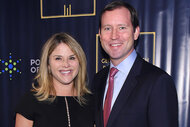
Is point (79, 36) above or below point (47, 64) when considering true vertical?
above

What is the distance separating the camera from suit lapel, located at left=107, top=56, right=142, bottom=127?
5.50ft

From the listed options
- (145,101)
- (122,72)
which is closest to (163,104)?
(145,101)

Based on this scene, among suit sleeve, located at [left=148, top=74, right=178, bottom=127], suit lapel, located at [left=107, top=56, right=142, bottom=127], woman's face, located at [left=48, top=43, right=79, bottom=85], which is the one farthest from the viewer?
woman's face, located at [left=48, top=43, right=79, bottom=85]

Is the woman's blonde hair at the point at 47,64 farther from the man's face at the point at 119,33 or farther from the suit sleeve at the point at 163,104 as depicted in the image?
the suit sleeve at the point at 163,104

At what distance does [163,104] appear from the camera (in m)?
1.51

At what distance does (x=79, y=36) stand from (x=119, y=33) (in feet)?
4.70

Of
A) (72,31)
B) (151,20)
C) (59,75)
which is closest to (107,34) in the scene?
(59,75)

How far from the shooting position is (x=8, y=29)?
3.70 metres

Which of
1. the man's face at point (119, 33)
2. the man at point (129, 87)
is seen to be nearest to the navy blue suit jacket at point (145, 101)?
the man at point (129, 87)

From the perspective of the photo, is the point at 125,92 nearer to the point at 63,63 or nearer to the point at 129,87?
the point at 129,87

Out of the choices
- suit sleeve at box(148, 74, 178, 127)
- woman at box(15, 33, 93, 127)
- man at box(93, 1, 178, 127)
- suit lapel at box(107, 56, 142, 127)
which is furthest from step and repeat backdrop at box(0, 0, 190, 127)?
suit sleeve at box(148, 74, 178, 127)

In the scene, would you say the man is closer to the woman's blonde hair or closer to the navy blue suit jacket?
the navy blue suit jacket

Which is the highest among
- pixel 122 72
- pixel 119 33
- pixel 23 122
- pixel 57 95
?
pixel 119 33

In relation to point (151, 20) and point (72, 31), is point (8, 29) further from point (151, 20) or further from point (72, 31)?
point (151, 20)
